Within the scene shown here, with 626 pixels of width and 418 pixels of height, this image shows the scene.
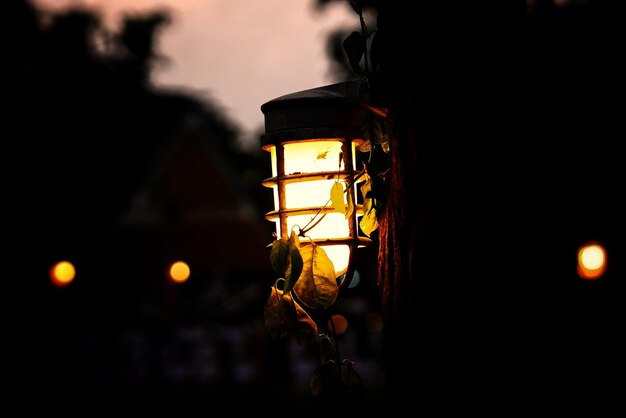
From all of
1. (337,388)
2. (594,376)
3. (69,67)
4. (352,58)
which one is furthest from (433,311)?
(69,67)

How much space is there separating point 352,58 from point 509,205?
0.72 m

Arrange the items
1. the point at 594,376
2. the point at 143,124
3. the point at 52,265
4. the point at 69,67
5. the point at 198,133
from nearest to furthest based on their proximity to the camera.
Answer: the point at 594,376, the point at 52,265, the point at 198,133, the point at 143,124, the point at 69,67

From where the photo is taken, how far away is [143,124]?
14.6 meters

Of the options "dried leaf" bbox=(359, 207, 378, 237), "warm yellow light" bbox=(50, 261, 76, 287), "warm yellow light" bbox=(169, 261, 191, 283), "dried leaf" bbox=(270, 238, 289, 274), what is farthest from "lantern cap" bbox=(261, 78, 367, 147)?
"warm yellow light" bbox=(169, 261, 191, 283)

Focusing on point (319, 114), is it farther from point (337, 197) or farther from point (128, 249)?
point (128, 249)

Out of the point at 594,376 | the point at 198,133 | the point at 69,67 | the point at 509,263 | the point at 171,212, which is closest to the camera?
the point at 509,263

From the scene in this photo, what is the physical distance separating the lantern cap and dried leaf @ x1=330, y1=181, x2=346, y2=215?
0.53 feet

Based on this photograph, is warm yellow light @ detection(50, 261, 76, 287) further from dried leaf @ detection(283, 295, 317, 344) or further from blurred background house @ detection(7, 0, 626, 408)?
dried leaf @ detection(283, 295, 317, 344)

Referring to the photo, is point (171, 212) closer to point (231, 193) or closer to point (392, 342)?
point (231, 193)

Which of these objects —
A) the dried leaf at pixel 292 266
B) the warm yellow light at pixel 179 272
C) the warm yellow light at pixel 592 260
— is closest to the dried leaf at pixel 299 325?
the dried leaf at pixel 292 266

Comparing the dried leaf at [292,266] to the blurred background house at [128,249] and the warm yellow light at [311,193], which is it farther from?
the blurred background house at [128,249]

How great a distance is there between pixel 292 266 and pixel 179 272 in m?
10.8

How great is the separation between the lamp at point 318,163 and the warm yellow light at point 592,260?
899 cm

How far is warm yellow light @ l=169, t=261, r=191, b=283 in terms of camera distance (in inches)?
498
